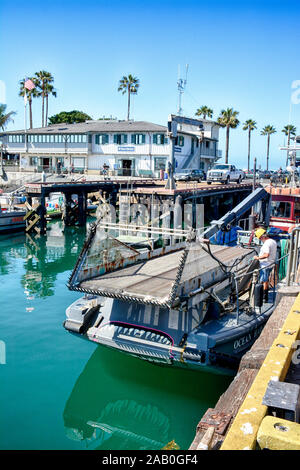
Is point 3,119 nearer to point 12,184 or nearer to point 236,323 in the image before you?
point 12,184

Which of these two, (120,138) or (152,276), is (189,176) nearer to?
(120,138)

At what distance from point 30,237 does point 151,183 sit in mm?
13556

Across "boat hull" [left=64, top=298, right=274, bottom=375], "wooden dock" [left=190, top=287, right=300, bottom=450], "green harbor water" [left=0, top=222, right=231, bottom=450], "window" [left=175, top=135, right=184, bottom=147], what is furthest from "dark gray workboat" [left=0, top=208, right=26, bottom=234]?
"wooden dock" [left=190, top=287, right=300, bottom=450]

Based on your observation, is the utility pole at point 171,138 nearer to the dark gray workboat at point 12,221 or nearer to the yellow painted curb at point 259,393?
the dark gray workboat at point 12,221

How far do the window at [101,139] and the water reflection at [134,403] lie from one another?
47.3m

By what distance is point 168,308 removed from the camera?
791 cm

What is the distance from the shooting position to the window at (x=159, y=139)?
171ft

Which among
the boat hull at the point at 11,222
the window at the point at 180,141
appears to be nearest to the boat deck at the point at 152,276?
the boat hull at the point at 11,222

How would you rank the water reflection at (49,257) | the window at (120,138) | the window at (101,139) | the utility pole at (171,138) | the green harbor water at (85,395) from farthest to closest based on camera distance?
the window at (101,139) < the window at (120,138) < the utility pole at (171,138) < the water reflection at (49,257) < the green harbor water at (85,395)

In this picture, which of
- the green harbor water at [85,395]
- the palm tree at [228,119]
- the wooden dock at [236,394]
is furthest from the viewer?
the palm tree at [228,119]

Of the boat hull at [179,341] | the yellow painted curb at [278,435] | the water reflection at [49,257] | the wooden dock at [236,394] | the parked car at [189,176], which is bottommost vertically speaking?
the water reflection at [49,257]

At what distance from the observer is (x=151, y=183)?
3988 centimetres

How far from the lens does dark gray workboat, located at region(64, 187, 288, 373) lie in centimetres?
845

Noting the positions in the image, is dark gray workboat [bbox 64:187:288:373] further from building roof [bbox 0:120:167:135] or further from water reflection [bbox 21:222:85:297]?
building roof [bbox 0:120:167:135]
